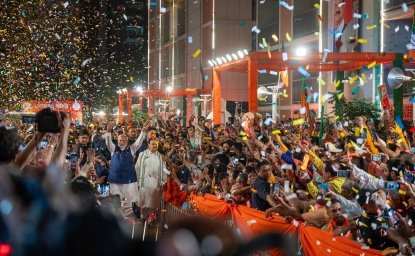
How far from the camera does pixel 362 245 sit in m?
5.84

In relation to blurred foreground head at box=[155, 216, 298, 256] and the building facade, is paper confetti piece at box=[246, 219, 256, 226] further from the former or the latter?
the building facade

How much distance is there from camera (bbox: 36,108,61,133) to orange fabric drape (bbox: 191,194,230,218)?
5.99 metres

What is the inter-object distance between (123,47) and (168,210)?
7268 cm

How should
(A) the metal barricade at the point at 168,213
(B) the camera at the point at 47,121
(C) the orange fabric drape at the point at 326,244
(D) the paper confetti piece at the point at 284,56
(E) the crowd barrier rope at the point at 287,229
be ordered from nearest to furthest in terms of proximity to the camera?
(B) the camera at the point at 47,121, (C) the orange fabric drape at the point at 326,244, (E) the crowd barrier rope at the point at 287,229, (A) the metal barricade at the point at 168,213, (D) the paper confetti piece at the point at 284,56

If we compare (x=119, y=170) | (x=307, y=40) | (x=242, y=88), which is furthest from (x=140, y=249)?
(x=242, y=88)

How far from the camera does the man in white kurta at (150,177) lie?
12148mm

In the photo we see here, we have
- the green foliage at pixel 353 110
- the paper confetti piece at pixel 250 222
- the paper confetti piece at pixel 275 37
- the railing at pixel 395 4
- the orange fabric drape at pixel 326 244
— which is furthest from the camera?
the paper confetti piece at pixel 275 37

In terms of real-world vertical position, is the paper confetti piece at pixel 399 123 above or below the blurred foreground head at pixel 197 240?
above

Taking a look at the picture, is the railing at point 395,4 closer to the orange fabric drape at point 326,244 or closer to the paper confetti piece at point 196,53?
the orange fabric drape at point 326,244

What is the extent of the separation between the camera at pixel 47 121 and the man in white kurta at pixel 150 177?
28.0 feet

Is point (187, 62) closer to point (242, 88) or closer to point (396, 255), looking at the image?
point (242, 88)

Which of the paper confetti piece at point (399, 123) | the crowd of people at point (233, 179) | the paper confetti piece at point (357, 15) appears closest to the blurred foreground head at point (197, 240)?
the crowd of people at point (233, 179)

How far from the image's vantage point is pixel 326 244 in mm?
6527

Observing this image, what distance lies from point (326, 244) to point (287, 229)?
0.90 metres
